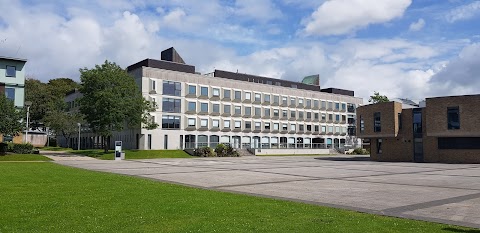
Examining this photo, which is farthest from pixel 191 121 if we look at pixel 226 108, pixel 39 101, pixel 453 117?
pixel 453 117

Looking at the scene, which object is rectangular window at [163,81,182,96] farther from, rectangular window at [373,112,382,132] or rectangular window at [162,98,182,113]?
rectangular window at [373,112,382,132]

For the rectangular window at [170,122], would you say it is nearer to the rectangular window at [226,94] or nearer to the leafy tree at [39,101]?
the rectangular window at [226,94]

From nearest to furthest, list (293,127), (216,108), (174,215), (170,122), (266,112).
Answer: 1. (174,215)
2. (170,122)
3. (216,108)
4. (266,112)
5. (293,127)

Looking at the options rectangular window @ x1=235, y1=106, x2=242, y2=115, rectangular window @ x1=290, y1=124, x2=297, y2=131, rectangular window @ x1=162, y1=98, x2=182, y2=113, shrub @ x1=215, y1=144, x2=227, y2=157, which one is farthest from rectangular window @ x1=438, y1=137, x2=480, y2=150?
rectangular window @ x1=290, y1=124, x2=297, y2=131

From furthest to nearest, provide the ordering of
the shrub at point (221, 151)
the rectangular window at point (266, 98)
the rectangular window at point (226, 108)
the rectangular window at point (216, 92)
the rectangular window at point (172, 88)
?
1. the rectangular window at point (266, 98)
2. the rectangular window at point (226, 108)
3. the rectangular window at point (216, 92)
4. the rectangular window at point (172, 88)
5. the shrub at point (221, 151)

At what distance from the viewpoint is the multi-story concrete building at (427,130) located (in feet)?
148

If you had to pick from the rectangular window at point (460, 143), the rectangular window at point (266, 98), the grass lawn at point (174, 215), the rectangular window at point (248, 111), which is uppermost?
Result: the rectangular window at point (266, 98)

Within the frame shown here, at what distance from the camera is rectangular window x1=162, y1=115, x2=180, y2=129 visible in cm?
6881

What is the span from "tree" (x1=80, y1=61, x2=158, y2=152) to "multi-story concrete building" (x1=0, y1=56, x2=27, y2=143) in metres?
8.56

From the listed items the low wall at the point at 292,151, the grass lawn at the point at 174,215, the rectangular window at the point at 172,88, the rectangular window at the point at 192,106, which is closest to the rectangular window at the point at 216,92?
the rectangular window at the point at 192,106

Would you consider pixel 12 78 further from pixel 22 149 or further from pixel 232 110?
pixel 232 110

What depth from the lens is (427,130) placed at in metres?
48.1

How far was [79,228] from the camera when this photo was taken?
28.1 feet

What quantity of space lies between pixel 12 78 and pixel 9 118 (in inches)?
501
